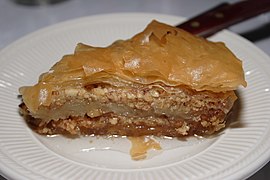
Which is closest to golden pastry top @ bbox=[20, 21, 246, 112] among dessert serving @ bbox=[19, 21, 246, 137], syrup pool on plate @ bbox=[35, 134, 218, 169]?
dessert serving @ bbox=[19, 21, 246, 137]

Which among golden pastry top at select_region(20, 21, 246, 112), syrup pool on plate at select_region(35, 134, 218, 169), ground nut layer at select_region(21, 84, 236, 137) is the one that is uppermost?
golden pastry top at select_region(20, 21, 246, 112)

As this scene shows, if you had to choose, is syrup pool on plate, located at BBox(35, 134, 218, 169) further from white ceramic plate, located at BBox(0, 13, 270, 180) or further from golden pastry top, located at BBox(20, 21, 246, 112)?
golden pastry top, located at BBox(20, 21, 246, 112)

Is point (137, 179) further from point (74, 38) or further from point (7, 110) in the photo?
point (74, 38)

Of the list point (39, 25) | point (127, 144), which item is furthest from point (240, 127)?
point (39, 25)

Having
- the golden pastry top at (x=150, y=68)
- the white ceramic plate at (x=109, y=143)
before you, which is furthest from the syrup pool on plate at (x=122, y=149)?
the golden pastry top at (x=150, y=68)

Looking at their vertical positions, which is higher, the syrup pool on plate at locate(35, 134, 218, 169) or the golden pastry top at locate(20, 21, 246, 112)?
the golden pastry top at locate(20, 21, 246, 112)

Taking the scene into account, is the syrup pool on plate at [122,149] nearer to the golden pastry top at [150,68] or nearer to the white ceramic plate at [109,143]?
the white ceramic plate at [109,143]

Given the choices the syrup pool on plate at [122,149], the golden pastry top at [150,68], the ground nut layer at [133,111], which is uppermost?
the golden pastry top at [150,68]
